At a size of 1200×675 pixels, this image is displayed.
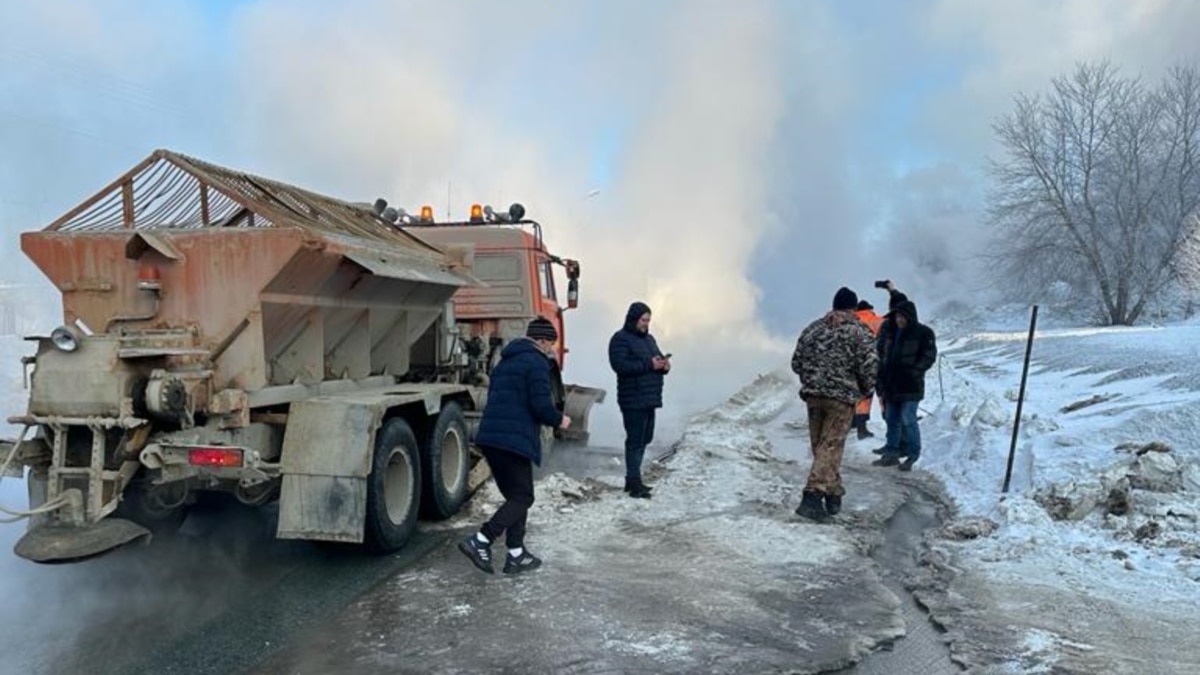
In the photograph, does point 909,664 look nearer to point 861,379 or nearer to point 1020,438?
point 861,379

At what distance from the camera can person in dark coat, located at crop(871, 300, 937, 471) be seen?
28.9 ft

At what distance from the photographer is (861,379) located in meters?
7.00

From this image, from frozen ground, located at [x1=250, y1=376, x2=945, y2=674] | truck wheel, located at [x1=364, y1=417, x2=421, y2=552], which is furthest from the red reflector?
frozen ground, located at [x1=250, y1=376, x2=945, y2=674]

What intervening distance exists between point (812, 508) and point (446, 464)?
2935 millimetres

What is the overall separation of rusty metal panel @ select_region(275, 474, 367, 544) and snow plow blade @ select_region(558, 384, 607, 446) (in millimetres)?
5388

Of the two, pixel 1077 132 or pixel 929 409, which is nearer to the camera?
pixel 929 409

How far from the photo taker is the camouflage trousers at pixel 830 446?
6.96 m

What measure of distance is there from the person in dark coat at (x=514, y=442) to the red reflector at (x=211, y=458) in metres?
1.42

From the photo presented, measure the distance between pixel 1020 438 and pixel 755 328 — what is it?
13916 mm

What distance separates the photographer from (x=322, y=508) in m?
5.55

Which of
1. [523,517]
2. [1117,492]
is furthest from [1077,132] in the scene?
[523,517]

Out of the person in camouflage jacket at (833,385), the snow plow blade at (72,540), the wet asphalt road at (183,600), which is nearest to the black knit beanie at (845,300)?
the person in camouflage jacket at (833,385)

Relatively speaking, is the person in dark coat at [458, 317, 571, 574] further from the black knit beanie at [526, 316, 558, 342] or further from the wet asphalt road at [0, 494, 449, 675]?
the wet asphalt road at [0, 494, 449, 675]

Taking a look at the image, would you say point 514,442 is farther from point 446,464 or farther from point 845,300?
point 845,300
